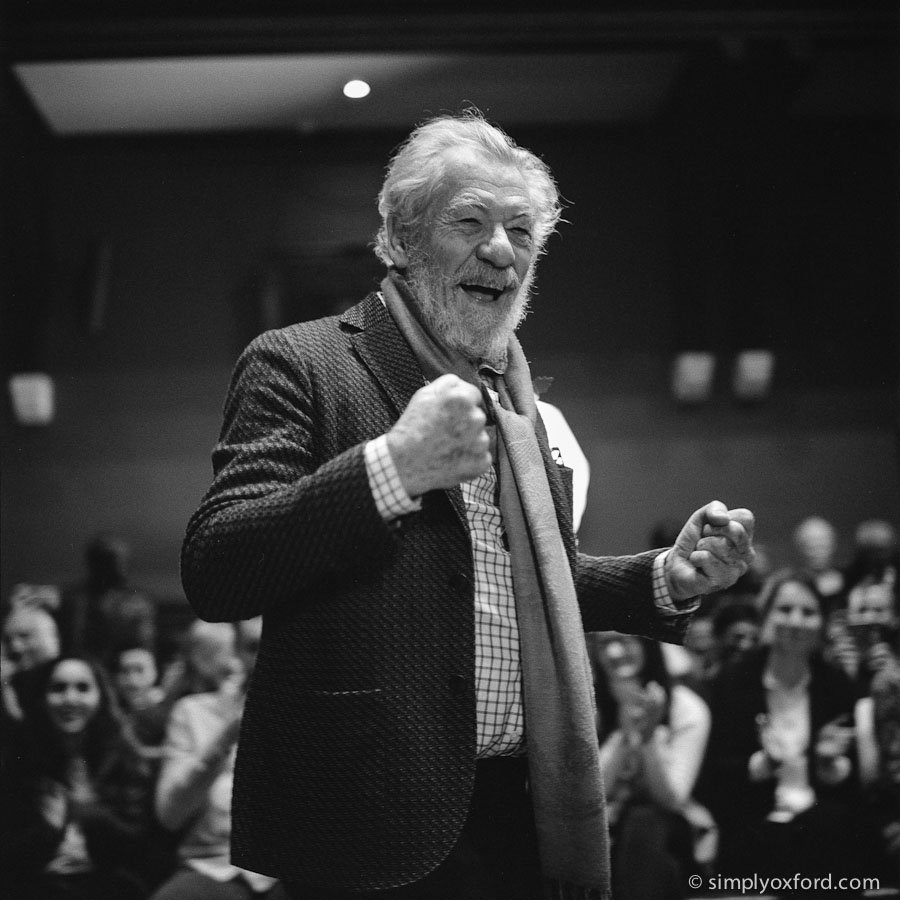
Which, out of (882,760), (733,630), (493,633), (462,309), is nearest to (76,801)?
(733,630)

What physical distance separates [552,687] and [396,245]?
0.72m

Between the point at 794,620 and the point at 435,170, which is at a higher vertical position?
the point at 435,170

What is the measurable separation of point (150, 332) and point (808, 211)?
216 cm

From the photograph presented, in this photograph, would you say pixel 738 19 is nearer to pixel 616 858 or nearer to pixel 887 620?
pixel 887 620

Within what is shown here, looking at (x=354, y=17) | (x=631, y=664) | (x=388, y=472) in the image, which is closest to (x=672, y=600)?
(x=388, y=472)

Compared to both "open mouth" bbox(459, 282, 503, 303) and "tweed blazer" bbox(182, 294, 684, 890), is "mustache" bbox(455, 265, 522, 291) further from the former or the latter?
"tweed blazer" bbox(182, 294, 684, 890)

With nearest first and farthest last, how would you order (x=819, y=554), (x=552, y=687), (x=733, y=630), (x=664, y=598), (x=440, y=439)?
(x=440, y=439), (x=552, y=687), (x=664, y=598), (x=733, y=630), (x=819, y=554)

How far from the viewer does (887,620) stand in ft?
11.8

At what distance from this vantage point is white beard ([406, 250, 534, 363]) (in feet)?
5.33

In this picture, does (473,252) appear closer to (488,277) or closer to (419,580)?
(488,277)

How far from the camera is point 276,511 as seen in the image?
1270 mm

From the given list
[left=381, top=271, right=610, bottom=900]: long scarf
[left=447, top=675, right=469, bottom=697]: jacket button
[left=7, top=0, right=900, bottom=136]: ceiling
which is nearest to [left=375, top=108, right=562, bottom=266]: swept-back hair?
[left=381, top=271, right=610, bottom=900]: long scarf

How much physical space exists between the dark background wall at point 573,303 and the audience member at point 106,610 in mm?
54

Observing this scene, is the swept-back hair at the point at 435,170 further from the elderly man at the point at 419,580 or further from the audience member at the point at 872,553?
the audience member at the point at 872,553
